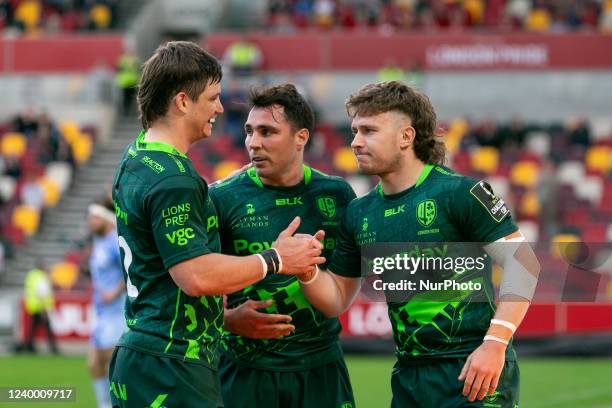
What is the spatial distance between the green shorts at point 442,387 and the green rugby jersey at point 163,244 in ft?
3.18

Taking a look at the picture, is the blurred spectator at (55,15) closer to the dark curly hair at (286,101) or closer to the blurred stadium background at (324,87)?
the blurred stadium background at (324,87)

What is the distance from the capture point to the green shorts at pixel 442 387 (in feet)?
17.2

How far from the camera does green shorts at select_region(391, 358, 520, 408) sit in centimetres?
525

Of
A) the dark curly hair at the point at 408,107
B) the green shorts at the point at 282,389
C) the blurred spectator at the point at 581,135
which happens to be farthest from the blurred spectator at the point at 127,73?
the dark curly hair at the point at 408,107

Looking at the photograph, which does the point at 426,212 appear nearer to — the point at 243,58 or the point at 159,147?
the point at 159,147

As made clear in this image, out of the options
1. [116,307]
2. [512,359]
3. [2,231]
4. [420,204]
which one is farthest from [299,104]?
[2,231]

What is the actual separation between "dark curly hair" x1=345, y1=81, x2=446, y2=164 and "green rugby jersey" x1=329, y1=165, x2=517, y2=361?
4.9 inches

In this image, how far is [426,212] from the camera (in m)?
5.42

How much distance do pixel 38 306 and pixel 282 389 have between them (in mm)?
13339

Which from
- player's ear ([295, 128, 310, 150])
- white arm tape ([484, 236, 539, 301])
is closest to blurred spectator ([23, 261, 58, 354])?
player's ear ([295, 128, 310, 150])

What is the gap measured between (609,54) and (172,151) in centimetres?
2110

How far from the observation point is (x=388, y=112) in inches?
219

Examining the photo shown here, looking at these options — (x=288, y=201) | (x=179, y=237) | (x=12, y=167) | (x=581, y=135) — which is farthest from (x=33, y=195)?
(x=179, y=237)

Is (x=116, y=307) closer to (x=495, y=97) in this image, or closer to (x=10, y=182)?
(x=10, y=182)
